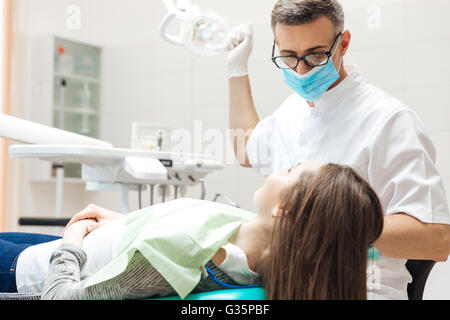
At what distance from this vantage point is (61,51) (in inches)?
173

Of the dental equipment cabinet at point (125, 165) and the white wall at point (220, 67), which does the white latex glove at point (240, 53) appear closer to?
the dental equipment cabinet at point (125, 165)

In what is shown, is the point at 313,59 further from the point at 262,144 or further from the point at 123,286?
the point at 123,286

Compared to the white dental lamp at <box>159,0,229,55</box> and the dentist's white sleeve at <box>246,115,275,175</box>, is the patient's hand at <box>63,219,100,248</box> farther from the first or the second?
the white dental lamp at <box>159,0,229,55</box>

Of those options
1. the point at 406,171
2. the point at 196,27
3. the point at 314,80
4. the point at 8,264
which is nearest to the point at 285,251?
the point at 406,171

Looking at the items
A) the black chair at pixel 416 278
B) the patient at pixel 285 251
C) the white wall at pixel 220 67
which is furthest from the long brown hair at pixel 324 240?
the white wall at pixel 220 67

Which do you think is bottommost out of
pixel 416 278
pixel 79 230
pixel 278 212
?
pixel 416 278

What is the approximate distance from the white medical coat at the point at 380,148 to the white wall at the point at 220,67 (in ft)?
6.03

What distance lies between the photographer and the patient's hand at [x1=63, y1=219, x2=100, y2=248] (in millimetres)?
1316

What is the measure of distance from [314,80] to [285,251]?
630 mm

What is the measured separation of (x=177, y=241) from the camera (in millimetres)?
1097

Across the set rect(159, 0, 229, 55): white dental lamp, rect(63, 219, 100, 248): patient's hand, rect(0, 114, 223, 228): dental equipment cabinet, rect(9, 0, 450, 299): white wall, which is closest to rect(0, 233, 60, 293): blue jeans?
rect(63, 219, 100, 248): patient's hand
